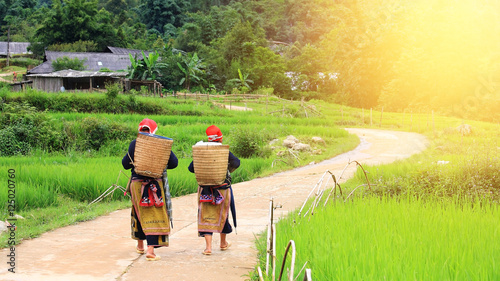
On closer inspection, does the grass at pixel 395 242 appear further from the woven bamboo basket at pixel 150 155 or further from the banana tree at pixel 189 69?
the banana tree at pixel 189 69

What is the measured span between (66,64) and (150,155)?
1513 inches

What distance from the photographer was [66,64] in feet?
135

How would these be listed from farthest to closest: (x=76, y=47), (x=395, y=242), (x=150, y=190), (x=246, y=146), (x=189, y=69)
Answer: (x=76, y=47) < (x=189, y=69) < (x=246, y=146) < (x=150, y=190) < (x=395, y=242)

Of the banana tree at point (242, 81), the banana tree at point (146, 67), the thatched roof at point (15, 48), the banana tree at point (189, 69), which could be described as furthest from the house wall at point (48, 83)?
the thatched roof at point (15, 48)

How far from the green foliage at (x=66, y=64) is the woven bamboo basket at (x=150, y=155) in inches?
1503

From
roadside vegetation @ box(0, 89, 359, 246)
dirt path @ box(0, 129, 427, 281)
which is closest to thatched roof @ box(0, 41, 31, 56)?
roadside vegetation @ box(0, 89, 359, 246)

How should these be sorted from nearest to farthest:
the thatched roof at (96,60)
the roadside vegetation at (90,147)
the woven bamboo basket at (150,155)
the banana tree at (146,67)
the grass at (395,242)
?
the grass at (395,242) → the woven bamboo basket at (150,155) → the roadside vegetation at (90,147) → the banana tree at (146,67) → the thatched roof at (96,60)

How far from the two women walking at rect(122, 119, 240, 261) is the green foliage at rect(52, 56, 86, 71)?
38094 mm

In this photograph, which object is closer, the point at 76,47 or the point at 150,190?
the point at 150,190

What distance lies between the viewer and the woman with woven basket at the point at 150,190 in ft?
18.1

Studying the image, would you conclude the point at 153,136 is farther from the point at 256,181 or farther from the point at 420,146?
the point at 420,146

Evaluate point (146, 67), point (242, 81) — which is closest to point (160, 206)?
point (146, 67)

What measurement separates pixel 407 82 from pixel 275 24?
97.7 feet

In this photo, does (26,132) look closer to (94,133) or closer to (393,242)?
(94,133)
